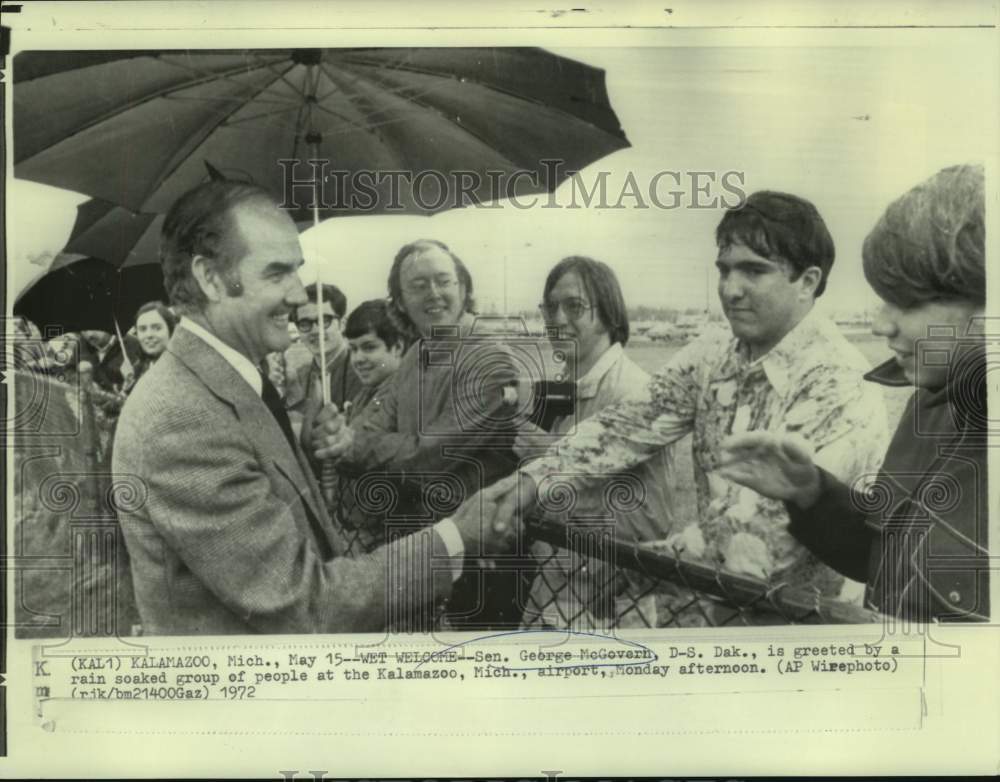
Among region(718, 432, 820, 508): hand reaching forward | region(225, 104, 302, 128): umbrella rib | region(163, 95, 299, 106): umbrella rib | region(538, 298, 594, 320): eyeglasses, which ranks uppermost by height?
region(163, 95, 299, 106): umbrella rib

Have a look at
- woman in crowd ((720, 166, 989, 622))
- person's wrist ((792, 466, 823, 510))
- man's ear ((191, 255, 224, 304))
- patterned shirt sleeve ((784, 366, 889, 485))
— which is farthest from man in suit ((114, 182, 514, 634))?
woman in crowd ((720, 166, 989, 622))

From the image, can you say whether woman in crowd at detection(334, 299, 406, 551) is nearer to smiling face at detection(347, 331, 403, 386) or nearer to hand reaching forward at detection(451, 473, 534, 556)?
smiling face at detection(347, 331, 403, 386)

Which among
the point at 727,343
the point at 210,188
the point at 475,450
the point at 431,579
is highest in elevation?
the point at 210,188

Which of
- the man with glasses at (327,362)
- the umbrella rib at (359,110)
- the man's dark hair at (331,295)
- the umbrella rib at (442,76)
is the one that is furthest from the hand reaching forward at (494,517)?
the umbrella rib at (442,76)

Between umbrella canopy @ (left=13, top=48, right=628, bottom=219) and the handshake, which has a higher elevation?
umbrella canopy @ (left=13, top=48, right=628, bottom=219)

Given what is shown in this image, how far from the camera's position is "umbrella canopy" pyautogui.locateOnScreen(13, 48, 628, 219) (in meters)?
4.51

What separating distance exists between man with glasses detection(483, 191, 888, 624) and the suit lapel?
72cm

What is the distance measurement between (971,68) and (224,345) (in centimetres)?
318

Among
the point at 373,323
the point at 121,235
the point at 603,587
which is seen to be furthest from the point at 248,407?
the point at 603,587

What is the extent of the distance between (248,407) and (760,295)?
209cm

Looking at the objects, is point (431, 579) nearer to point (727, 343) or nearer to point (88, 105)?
point (727, 343)

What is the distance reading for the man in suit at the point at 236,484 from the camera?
4.47 meters

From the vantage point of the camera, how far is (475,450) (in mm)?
4559

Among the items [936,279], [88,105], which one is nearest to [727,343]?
[936,279]
